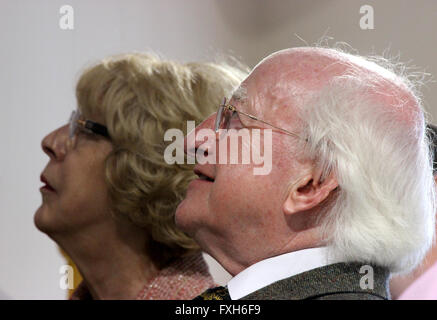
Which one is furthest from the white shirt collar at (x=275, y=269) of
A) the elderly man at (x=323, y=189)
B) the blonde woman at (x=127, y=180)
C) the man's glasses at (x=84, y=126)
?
the man's glasses at (x=84, y=126)

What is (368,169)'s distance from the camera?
1.28 metres

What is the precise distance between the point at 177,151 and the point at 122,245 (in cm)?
33

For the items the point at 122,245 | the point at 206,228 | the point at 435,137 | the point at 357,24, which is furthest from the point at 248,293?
the point at 357,24

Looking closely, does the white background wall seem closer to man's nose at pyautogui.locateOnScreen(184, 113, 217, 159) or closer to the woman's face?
the woman's face

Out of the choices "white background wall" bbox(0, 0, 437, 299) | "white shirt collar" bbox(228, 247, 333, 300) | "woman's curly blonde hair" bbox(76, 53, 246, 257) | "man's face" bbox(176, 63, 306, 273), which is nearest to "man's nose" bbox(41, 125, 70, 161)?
"woman's curly blonde hair" bbox(76, 53, 246, 257)

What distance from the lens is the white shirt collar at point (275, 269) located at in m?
1.29

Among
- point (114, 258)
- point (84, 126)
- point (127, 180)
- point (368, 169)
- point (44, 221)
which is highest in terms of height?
point (368, 169)

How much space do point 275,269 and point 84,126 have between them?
35.4 inches

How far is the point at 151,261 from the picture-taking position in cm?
202

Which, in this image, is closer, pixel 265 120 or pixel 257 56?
pixel 265 120

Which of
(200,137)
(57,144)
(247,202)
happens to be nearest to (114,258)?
(57,144)

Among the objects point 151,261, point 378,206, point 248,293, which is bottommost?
point 151,261

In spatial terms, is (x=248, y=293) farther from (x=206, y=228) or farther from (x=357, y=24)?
(x=357, y=24)

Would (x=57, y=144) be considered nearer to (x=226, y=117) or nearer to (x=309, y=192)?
(x=226, y=117)
